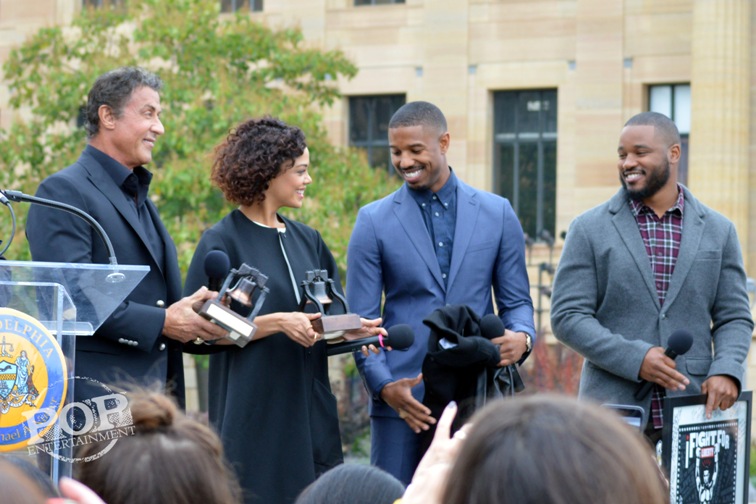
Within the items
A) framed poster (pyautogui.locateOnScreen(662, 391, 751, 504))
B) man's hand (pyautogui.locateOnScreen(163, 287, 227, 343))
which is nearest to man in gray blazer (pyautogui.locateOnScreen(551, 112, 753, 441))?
framed poster (pyautogui.locateOnScreen(662, 391, 751, 504))

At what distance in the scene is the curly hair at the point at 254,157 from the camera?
6461 mm

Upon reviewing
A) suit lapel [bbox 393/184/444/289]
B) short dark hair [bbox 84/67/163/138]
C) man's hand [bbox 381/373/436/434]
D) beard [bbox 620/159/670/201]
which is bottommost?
man's hand [bbox 381/373/436/434]

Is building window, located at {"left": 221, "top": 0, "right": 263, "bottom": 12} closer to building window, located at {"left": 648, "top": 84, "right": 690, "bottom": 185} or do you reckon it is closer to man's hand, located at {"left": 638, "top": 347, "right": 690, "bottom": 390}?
building window, located at {"left": 648, "top": 84, "right": 690, "bottom": 185}

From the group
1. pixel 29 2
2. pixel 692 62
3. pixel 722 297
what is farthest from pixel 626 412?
pixel 29 2

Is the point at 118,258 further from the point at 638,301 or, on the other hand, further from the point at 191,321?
the point at 638,301

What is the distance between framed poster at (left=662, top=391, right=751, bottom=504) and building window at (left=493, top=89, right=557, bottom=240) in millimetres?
22519

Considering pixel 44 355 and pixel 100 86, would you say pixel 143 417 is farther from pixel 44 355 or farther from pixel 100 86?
pixel 100 86

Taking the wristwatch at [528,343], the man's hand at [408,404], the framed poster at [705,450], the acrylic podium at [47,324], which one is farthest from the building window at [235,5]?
the acrylic podium at [47,324]

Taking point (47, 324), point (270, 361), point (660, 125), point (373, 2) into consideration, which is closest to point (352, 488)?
point (47, 324)

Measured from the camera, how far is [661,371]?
248 inches

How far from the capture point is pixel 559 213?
94.7 ft

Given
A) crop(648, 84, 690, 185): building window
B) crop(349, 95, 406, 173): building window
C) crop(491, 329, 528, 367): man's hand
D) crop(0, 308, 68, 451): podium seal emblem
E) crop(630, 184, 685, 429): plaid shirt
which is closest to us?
crop(0, 308, 68, 451): podium seal emblem

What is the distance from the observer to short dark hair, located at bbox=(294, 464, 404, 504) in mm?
3152

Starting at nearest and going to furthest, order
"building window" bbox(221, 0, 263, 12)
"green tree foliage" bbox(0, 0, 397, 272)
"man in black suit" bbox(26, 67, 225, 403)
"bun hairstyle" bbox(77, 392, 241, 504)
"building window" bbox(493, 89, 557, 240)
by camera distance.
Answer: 1. "bun hairstyle" bbox(77, 392, 241, 504)
2. "man in black suit" bbox(26, 67, 225, 403)
3. "green tree foliage" bbox(0, 0, 397, 272)
4. "building window" bbox(493, 89, 557, 240)
5. "building window" bbox(221, 0, 263, 12)
